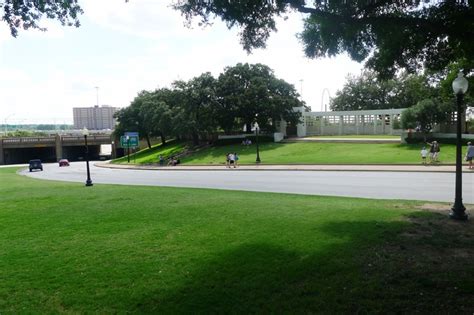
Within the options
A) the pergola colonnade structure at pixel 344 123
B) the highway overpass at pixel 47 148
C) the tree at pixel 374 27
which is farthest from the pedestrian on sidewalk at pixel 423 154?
the highway overpass at pixel 47 148

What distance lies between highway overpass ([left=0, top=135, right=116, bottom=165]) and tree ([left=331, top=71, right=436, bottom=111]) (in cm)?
4637

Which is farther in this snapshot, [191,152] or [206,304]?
[191,152]

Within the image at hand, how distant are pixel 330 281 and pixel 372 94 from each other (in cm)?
7743

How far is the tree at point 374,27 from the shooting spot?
26.0ft

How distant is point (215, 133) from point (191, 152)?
7213 mm

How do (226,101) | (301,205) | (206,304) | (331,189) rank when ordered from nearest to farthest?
(206,304)
(301,205)
(331,189)
(226,101)

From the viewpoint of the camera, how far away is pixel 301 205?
1104cm

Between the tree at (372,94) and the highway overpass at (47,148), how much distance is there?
4637 centimetres

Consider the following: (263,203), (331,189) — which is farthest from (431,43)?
(331,189)

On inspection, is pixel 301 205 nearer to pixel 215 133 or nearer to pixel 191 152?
pixel 191 152

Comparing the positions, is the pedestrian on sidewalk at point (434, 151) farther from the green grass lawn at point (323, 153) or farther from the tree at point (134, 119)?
A: the tree at point (134, 119)

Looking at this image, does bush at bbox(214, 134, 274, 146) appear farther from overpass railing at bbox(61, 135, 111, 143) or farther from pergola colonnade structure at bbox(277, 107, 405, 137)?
overpass railing at bbox(61, 135, 111, 143)

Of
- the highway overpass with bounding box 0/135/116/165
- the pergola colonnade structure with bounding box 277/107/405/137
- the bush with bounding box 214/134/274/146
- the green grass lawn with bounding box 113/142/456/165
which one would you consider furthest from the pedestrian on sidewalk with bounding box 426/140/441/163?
the highway overpass with bounding box 0/135/116/165

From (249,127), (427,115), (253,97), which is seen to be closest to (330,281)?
(427,115)
